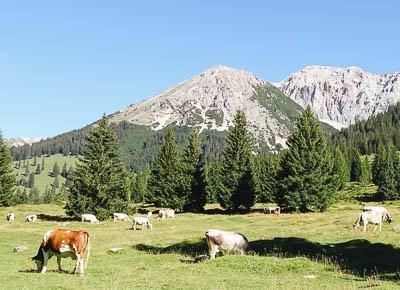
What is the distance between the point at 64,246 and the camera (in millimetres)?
21766

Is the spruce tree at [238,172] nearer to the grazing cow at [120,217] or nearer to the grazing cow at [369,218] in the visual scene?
the grazing cow at [120,217]

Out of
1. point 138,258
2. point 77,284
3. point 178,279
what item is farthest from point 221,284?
point 138,258

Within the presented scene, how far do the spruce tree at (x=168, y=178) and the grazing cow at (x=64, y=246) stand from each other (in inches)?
2198

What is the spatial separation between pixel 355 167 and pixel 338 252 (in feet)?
499

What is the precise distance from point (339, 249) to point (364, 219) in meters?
10.6

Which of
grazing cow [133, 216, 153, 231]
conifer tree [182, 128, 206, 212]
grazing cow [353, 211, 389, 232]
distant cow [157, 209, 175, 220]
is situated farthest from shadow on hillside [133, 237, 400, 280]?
conifer tree [182, 128, 206, 212]

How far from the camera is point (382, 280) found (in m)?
19.4

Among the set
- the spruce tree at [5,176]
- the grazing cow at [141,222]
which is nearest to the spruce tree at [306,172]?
the grazing cow at [141,222]

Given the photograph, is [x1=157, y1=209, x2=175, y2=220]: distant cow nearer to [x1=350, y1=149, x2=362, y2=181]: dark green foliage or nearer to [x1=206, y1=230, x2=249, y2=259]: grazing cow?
[x1=206, y1=230, x2=249, y2=259]: grazing cow

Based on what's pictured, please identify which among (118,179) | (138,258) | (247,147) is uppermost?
(247,147)

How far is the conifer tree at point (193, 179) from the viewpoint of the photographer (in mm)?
78688

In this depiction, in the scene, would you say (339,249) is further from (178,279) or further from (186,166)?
(186,166)

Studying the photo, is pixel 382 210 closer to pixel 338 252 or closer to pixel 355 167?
pixel 338 252

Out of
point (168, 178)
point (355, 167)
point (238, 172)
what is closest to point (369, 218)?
point (238, 172)
